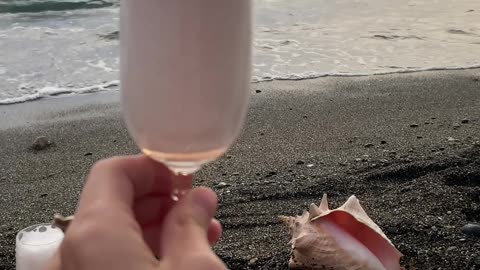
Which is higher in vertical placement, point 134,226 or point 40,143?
point 134,226

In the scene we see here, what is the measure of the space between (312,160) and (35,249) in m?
1.91

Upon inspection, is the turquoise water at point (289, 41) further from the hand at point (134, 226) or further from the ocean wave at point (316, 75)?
the hand at point (134, 226)

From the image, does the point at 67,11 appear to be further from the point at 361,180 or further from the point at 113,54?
the point at 361,180

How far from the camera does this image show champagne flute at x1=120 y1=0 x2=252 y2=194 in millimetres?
1117

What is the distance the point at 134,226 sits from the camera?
1.05 meters

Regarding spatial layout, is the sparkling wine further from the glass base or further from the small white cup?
the small white cup

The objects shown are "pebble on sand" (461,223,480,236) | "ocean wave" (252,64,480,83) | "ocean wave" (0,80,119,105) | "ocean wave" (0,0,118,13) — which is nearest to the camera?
"pebble on sand" (461,223,480,236)

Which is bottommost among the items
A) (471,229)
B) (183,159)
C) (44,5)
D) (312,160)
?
(44,5)

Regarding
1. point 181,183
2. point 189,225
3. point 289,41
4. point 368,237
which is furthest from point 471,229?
point 289,41

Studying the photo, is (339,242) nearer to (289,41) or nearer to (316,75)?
(316,75)

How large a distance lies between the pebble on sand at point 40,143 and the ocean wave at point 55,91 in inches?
42.7

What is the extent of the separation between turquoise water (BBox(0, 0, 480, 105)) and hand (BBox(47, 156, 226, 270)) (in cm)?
456

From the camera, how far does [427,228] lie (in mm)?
2824

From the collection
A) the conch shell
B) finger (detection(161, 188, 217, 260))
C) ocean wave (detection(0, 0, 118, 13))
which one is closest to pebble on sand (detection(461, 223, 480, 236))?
the conch shell
